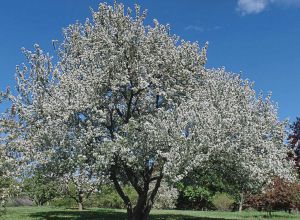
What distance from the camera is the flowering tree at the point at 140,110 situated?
25203mm

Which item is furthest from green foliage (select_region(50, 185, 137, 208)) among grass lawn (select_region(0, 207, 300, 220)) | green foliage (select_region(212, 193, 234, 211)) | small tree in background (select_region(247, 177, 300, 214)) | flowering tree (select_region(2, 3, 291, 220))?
flowering tree (select_region(2, 3, 291, 220))

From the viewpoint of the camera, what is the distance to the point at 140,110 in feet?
98.3

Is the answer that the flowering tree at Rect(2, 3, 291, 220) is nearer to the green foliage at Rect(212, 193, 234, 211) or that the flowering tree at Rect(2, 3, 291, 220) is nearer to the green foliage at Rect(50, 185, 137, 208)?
the green foliage at Rect(50, 185, 137, 208)

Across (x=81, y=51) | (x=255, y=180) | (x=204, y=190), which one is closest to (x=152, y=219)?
(x=255, y=180)

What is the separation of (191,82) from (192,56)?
1870mm

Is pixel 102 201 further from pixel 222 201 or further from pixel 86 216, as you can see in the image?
pixel 86 216

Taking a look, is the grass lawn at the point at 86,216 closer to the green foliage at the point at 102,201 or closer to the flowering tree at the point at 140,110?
the flowering tree at the point at 140,110

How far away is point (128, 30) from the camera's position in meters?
28.9

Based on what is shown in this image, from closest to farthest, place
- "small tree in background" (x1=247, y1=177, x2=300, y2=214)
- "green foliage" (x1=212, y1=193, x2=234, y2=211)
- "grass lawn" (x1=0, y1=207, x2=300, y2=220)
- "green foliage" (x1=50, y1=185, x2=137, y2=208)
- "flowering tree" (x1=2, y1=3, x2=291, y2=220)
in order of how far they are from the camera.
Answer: "flowering tree" (x1=2, y1=3, x2=291, y2=220) → "grass lawn" (x1=0, y1=207, x2=300, y2=220) → "small tree in background" (x1=247, y1=177, x2=300, y2=214) → "green foliage" (x1=50, y1=185, x2=137, y2=208) → "green foliage" (x1=212, y1=193, x2=234, y2=211)

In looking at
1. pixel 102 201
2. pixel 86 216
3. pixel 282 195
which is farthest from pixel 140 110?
pixel 102 201

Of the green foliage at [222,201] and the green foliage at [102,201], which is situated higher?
the green foliage at [222,201]

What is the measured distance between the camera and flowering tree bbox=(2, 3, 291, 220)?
82.7ft

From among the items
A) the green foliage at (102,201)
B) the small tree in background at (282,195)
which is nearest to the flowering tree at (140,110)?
the small tree in background at (282,195)

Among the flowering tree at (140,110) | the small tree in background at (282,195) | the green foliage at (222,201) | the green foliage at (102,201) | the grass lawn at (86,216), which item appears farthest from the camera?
the green foliage at (222,201)
